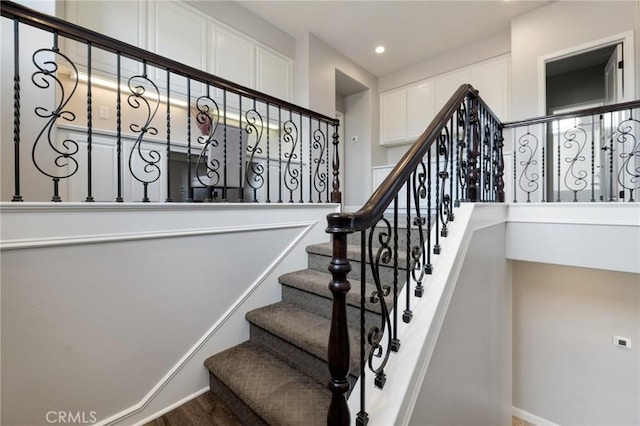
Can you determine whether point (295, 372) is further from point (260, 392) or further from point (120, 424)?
point (120, 424)

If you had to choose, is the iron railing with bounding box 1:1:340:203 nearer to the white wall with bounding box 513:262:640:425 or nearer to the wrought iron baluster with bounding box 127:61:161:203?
the wrought iron baluster with bounding box 127:61:161:203

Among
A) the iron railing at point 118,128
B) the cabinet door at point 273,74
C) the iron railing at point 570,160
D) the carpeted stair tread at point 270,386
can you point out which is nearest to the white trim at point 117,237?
the iron railing at point 118,128

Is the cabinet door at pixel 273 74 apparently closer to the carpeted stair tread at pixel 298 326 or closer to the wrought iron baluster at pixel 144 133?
A: the wrought iron baluster at pixel 144 133

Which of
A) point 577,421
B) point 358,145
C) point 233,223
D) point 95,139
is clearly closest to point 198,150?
point 95,139

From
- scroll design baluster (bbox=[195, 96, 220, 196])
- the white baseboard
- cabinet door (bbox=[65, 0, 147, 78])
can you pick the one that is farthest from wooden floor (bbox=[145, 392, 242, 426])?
the white baseboard

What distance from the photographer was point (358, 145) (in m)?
5.76

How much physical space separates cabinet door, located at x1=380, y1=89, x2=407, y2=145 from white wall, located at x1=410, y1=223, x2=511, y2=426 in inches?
128

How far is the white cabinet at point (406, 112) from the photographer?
16.8ft

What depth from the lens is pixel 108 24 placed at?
2.83 meters

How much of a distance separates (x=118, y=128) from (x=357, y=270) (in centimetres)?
162

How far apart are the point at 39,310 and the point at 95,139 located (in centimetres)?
200

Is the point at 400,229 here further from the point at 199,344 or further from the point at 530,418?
the point at 530,418

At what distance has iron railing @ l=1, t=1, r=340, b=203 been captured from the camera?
1.46 m

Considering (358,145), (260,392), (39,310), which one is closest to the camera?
(39,310)
